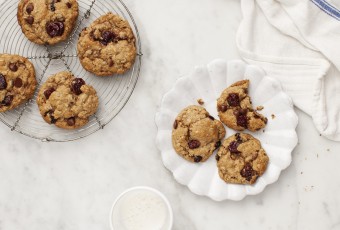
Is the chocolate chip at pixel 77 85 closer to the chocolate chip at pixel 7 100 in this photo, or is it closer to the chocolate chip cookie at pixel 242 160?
the chocolate chip at pixel 7 100

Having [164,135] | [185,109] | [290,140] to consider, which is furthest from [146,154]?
[290,140]

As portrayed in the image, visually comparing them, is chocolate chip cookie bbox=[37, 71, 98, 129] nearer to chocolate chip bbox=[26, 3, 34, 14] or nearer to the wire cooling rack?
the wire cooling rack

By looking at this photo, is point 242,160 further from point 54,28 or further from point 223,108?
point 54,28

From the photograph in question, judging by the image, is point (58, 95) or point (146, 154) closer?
point (58, 95)

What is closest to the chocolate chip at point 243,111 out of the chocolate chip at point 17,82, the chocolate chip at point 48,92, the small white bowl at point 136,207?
the small white bowl at point 136,207

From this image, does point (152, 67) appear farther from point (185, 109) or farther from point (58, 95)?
point (58, 95)

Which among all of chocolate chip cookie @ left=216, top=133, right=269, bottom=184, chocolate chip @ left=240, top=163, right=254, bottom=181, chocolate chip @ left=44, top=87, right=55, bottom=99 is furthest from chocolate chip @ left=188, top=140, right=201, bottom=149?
chocolate chip @ left=44, top=87, right=55, bottom=99

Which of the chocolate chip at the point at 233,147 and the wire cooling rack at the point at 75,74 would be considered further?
the wire cooling rack at the point at 75,74

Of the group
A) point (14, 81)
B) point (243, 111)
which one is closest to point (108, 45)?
point (14, 81)
